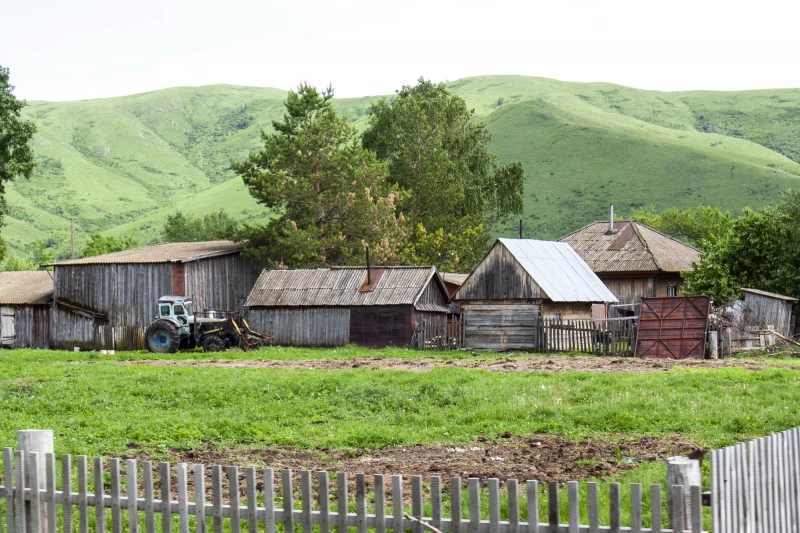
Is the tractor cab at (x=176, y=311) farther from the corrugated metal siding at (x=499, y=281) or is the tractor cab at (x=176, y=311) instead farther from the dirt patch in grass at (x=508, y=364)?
the corrugated metal siding at (x=499, y=281)

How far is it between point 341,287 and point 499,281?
755 cm

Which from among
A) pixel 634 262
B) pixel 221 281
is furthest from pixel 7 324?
pixel 634 262

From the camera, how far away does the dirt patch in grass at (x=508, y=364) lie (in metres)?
26.6

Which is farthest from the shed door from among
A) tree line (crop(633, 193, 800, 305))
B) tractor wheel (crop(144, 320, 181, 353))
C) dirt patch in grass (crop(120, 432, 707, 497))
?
dirt patch in grass (crop(120, 432, 707, 497))

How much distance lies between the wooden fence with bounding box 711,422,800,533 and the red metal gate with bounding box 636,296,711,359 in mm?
25965

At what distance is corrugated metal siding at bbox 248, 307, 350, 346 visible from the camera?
43.7 metres

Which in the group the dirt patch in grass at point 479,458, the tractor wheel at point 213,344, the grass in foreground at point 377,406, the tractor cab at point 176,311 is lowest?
the tractor wheel at point 213,344

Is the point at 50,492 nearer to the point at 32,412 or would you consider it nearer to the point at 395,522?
the point at 395,522

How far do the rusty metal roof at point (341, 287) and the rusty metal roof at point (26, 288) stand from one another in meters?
13.1

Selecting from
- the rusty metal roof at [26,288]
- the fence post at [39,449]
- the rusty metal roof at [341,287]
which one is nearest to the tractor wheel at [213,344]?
the rusty metal roof at [341,287]

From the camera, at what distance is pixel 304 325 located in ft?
145

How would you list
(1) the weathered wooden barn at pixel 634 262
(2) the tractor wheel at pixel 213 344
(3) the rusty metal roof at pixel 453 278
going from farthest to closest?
(3) the rusty metal roof at pixel 453 278
(1) the weathered wooden barn at pixel 634 262
(2) the tractor wheel at pixel 213 344

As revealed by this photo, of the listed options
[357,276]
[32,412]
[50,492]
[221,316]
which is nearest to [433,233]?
[357,276]

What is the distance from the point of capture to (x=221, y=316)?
42250mm
